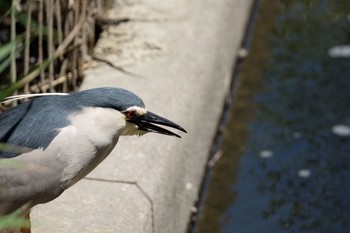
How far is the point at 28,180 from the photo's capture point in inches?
120

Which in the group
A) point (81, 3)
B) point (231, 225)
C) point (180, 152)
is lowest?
point (231, 225)

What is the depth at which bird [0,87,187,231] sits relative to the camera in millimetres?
3033

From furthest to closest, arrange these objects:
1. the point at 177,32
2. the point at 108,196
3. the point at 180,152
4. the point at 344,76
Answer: the point at 344,76 → the point at 177,32 → the point at 180,152 → the point at 108,196

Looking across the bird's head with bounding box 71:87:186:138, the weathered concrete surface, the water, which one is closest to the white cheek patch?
the bird's head with bounding box 71:87:186:138

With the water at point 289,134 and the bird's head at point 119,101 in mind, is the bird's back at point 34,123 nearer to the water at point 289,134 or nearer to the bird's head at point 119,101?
the bird's head at point 119,101

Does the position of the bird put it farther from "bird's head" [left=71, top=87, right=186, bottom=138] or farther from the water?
the water

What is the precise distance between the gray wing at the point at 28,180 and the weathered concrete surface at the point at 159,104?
0.39ft

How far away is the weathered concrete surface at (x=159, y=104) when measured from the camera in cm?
347

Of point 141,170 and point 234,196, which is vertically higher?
point 141,170

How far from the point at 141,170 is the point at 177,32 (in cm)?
121

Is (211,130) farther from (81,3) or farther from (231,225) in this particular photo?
(81,3)

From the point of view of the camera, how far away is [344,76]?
5348 millimetres

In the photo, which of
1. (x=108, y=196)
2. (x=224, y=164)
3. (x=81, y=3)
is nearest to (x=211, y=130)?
(x=224, y=164)

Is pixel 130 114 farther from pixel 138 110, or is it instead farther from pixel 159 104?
pixel 159 104
